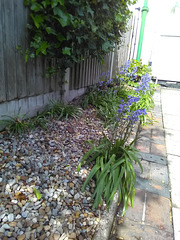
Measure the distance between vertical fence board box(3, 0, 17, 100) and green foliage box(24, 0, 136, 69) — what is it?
185 mm

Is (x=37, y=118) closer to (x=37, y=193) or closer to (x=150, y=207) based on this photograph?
(x=37, y=193)

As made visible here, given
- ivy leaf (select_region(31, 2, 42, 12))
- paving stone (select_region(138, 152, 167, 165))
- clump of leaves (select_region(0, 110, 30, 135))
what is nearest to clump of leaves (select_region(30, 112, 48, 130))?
clump of leaves (select_region(0, 110, 30, 135))

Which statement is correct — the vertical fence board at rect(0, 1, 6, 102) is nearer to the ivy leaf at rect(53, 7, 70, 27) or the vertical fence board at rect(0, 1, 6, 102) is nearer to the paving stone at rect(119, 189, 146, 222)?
the ivy leaf at rect(53, 7, 70, 27)

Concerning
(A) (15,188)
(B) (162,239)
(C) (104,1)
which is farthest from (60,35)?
(B) (162,239)

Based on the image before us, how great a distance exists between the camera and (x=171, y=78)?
29.2 feet

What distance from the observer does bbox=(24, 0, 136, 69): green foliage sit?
7.30 ft

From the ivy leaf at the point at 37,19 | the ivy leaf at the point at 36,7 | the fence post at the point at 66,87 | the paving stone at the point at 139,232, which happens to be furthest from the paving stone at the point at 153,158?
the ivy leaf at the point at 36,7

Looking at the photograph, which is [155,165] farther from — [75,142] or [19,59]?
[19,59]

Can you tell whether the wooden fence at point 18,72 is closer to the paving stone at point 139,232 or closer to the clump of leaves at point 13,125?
the clump of leaves at point 13,125

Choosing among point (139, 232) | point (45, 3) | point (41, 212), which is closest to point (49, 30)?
point (45, 3)

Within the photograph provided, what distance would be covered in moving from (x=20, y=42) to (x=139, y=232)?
2398mm

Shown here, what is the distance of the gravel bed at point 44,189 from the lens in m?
1.39

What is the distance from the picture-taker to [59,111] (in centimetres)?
299

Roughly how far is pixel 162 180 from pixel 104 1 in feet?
8.56
